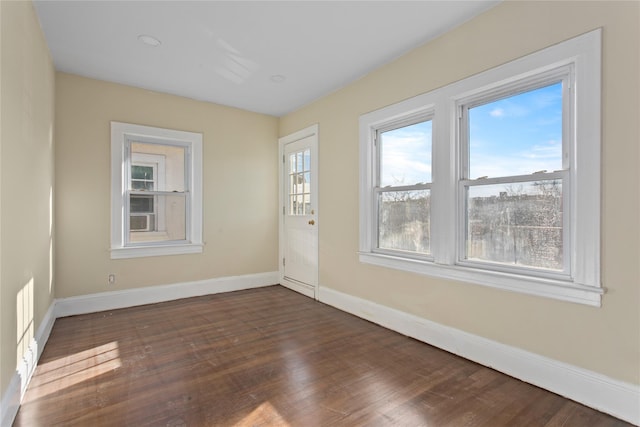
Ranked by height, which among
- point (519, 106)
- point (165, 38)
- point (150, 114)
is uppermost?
point (165, 38)

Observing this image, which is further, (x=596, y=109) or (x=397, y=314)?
(x=397, y=314)

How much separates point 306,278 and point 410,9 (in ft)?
10.9

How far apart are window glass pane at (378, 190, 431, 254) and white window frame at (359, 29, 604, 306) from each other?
130mm

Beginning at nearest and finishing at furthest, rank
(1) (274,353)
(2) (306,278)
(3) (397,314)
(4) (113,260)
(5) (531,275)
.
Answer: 1. (5) (531,275)
2. (1) (274,353)
3. (3) (397,314)
4. (4) (113,260)
5. (2) (306,278)

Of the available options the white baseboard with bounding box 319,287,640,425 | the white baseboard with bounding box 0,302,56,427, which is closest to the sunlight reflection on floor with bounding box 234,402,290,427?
the white baseboard with bounding box 0,302,56,427

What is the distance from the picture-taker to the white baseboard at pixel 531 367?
70.8 inches

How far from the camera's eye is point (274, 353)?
8.59 ft

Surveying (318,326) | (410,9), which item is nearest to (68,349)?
(318,326)

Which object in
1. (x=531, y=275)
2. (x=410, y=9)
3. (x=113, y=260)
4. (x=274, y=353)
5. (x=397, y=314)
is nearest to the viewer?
(x=531, y=275)

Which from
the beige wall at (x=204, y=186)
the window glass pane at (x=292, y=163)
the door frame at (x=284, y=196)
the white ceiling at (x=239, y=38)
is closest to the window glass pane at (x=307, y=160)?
the door frame at (x=284, y=196)

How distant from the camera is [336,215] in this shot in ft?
12.9

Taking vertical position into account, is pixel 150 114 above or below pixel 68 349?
above

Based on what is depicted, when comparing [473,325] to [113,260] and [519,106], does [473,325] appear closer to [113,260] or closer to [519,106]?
[519,106]

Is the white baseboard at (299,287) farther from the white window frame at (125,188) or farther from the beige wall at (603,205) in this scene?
the white window frame at (125,188)
